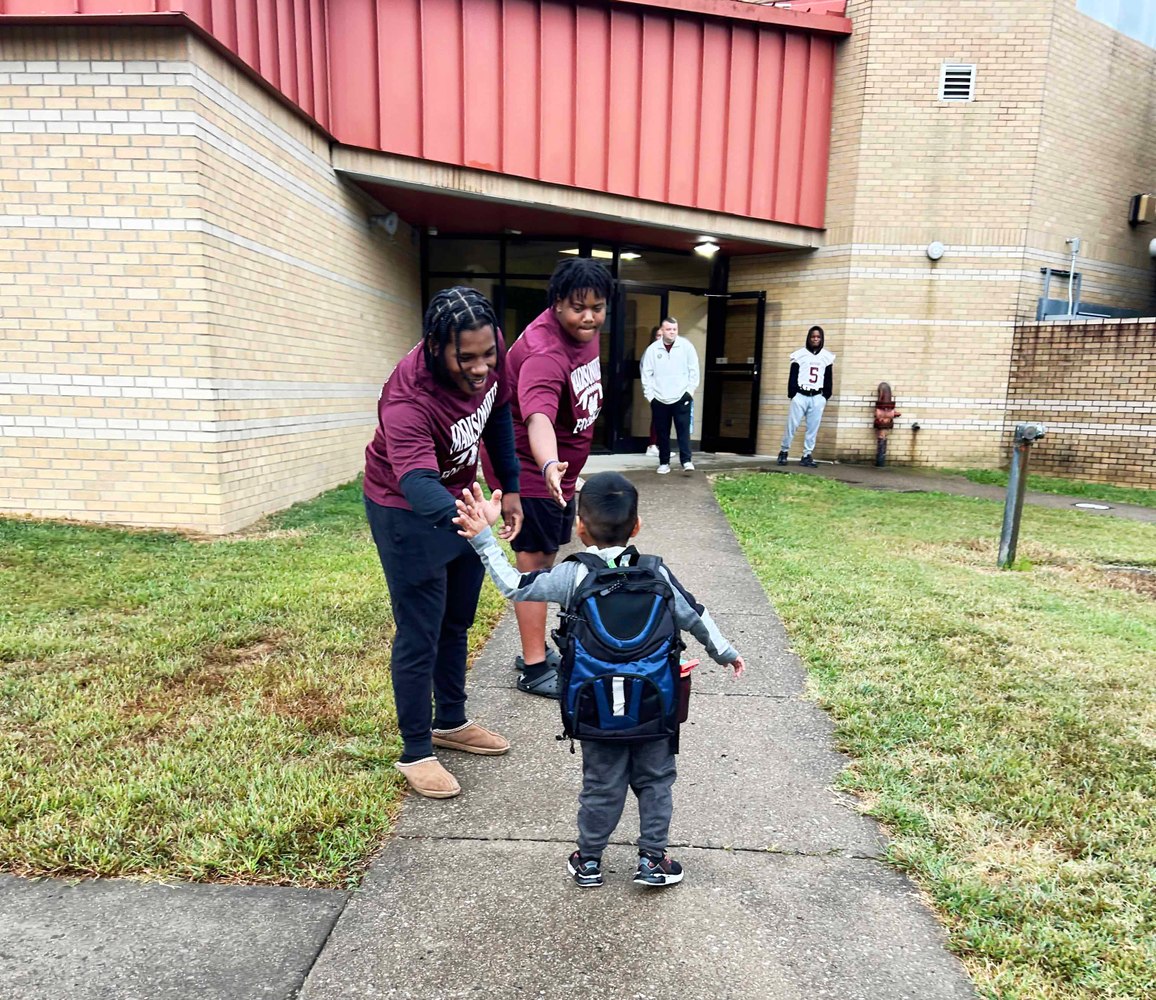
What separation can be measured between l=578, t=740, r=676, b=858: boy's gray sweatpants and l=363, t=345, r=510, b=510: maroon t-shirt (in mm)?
1003

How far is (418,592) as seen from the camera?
8.48 ft

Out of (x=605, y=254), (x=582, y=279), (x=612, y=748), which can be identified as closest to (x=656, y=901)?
(x=612, y=748)

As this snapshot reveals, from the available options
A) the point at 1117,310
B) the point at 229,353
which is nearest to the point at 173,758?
the point at 229,353

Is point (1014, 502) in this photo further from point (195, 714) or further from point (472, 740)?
point (195, 714)

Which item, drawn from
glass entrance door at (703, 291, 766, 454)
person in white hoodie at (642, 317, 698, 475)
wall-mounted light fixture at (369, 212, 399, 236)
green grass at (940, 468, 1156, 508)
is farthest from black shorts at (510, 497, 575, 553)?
glass entrance door at (703, 291, 766, 454)

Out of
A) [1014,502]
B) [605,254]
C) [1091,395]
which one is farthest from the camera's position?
[605,254]

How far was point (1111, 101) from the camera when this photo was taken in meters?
11.4

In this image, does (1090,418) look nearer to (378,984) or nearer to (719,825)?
(719,825)

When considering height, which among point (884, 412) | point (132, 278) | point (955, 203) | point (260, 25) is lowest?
point (884, 412)

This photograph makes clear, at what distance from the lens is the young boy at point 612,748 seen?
2174mm

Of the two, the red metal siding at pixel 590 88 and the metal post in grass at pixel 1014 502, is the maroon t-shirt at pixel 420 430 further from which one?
the red metal siding at pixel 590 88

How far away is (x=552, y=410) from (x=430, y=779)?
59.6 inches

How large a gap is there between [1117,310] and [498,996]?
14.2 m

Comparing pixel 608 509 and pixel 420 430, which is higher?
pixel 420 430
